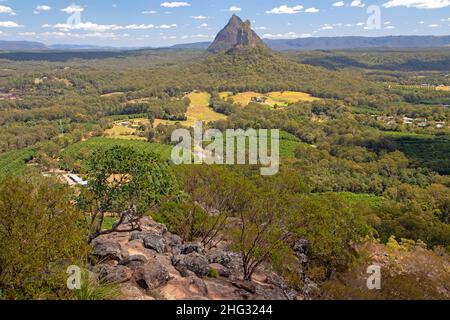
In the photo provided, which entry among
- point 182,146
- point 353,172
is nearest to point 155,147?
point 182,146

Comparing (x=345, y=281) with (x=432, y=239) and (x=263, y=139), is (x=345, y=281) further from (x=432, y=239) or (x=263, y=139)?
(x=263, y=139)

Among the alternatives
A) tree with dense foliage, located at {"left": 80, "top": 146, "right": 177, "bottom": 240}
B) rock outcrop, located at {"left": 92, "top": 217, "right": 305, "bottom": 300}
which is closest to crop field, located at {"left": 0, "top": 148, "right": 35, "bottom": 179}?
rock outcrop, located at {"left": 92, "top": 217, "right": 305, "bottom": 300}
